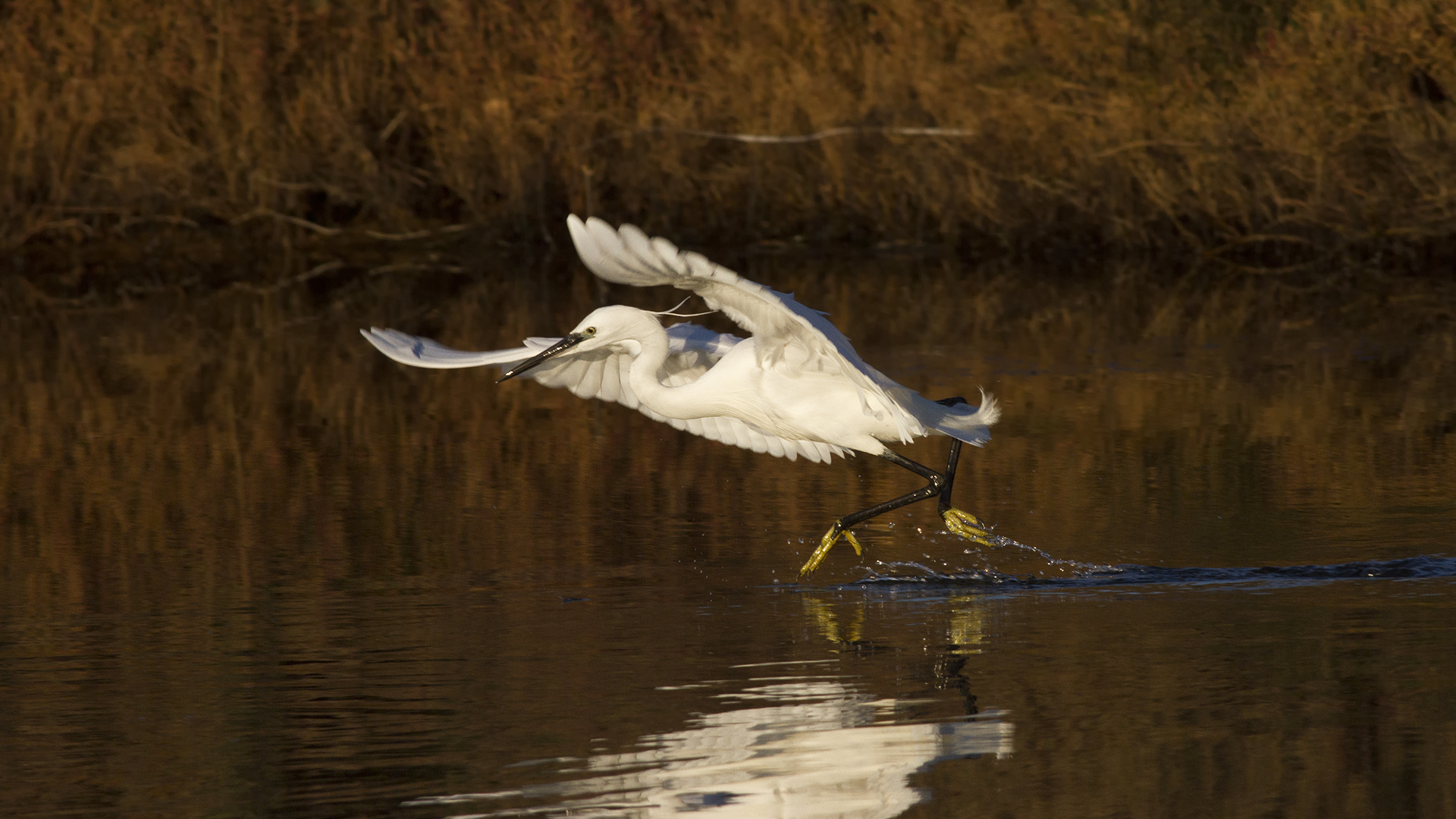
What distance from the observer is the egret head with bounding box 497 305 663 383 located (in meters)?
8.02

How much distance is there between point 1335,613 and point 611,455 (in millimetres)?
4729

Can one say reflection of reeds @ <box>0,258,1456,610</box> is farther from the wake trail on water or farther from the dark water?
the wake trail on water

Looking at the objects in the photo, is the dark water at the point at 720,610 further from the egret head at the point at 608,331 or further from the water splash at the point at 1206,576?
the egret head at the point at 608,331

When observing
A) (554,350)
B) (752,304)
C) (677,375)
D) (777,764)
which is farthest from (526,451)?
(777,764)

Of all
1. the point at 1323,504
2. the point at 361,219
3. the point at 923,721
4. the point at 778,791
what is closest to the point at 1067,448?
the point at 1323,504

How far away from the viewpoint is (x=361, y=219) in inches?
902

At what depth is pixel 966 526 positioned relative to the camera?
843 centimetres

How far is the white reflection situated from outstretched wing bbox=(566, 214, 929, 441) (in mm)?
1281

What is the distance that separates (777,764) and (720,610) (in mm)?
1867

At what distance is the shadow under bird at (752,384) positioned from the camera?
7.84m

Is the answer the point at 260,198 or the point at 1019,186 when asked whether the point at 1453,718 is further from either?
the point at 260,198

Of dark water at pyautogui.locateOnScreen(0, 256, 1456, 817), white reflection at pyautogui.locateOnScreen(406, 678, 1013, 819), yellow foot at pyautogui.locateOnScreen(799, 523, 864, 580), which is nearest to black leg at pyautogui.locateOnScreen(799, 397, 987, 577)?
yellow foot at pyautogui.locateOnScreen(799, 523, 864, 580)

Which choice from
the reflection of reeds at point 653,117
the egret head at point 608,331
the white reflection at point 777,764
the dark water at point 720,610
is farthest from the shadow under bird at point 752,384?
the reflection of reeds at point 653,117

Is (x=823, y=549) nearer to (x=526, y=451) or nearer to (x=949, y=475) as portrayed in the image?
(x=949, y=475)
